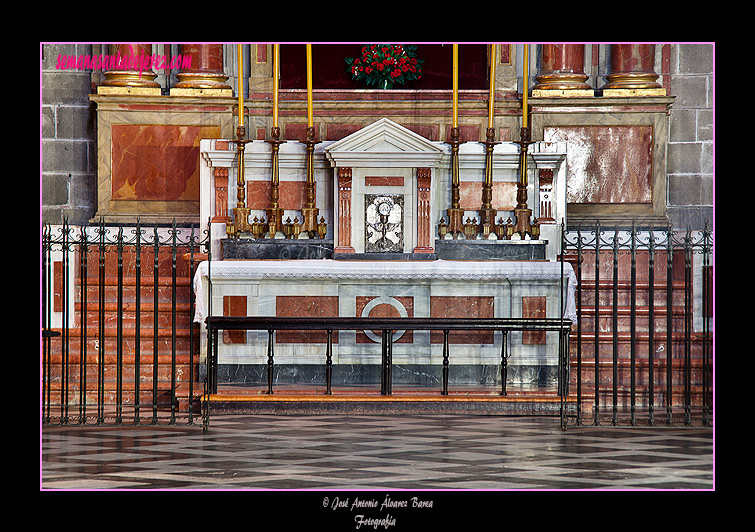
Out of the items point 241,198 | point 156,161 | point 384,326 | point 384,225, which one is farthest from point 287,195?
point 384,326

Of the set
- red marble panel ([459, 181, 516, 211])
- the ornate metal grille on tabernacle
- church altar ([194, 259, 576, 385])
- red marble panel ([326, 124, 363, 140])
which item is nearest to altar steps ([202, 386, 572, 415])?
church altar ([194, 259, 576, 385])

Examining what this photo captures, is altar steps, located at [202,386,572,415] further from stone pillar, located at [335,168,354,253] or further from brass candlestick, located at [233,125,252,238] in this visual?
brass candlestick, located at [233,125,252,238]

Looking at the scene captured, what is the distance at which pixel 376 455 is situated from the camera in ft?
21.2

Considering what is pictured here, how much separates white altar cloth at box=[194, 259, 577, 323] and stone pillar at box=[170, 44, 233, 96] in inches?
101

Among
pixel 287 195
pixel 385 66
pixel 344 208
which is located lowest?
pixel 344 208

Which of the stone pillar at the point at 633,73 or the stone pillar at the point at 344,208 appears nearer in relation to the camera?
the stone pillar at the point at 344,208

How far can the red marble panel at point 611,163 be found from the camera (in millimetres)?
10977

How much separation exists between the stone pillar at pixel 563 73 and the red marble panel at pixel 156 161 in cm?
317

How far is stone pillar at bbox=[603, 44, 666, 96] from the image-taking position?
1101cm

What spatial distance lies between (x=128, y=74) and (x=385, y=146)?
3.03 m

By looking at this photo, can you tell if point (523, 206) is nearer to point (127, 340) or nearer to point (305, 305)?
point (305, 305)

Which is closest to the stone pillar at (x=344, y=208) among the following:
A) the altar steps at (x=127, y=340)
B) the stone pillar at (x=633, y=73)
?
the altar steps at (x=127, y=340)

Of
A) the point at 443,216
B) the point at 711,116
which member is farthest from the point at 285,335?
the point at 711,116

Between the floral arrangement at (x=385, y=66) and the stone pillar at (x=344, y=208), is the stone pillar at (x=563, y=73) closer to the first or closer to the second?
the floral arrangement at (x=385, y=66)
